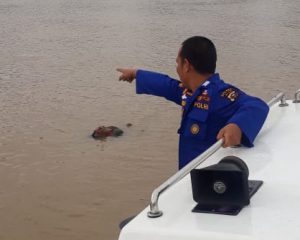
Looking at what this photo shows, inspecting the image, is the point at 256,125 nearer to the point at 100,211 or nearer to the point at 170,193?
the point at 170,193

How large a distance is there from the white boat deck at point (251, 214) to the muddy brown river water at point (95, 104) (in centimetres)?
322

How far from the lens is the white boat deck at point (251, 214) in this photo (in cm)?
190

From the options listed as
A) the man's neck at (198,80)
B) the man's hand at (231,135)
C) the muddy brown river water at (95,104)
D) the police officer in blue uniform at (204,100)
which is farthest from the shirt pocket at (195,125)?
the muddy brown river water at (95,104)

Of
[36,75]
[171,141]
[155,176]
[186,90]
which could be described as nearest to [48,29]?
[36,75]

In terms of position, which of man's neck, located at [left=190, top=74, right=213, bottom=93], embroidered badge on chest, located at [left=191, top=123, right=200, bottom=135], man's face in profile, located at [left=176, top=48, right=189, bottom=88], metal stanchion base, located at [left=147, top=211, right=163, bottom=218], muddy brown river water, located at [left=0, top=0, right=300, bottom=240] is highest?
man's face in profile, located at [left=176, top=48, right=189, bottom=88]

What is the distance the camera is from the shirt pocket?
9.90 feet

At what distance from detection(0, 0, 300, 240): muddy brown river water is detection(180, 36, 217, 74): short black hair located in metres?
2.87

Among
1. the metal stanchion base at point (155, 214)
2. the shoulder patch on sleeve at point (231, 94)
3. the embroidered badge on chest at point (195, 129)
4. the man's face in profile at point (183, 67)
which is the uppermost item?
the man's face in profile at point (183, 67)

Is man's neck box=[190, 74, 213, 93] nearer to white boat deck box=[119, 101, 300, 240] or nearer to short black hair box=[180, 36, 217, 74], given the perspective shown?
short black hair box=[180, 36, 217, 74]

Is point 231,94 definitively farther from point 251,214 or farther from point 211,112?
point 251,214

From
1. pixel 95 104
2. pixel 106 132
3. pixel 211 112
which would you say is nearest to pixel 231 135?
pixel 211 112

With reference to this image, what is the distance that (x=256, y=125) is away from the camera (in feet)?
9.36

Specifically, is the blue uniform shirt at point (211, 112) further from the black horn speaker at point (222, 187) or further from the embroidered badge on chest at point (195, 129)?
the black horn speaker at point (222, 187)

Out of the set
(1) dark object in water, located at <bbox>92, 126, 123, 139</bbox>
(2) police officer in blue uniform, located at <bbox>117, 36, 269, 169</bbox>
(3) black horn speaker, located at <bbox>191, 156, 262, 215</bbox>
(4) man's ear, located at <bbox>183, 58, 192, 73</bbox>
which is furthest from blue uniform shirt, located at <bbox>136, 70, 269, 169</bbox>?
(1) dark object in water, located at <bbox>92, 126, 123, 139</bbox>
